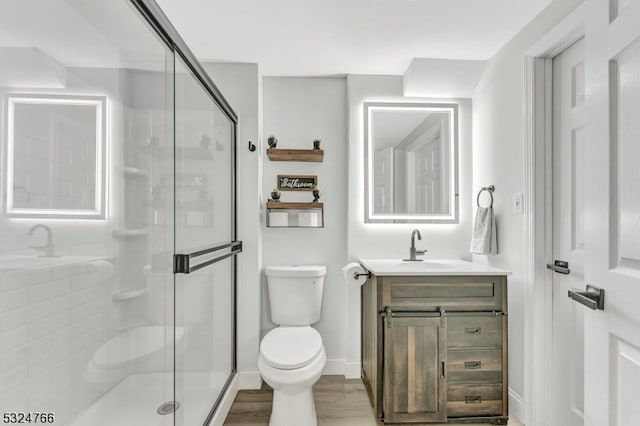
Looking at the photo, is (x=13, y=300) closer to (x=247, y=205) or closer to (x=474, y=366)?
(x=247, y=205)

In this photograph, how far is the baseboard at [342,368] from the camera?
2.53 m

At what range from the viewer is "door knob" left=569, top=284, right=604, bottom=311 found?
3.09ft

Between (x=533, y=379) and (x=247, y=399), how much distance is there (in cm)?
173

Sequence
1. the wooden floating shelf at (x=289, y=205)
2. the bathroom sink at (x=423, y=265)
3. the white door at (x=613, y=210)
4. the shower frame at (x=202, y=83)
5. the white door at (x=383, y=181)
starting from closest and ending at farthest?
1. the white door at (x=613, y=210)
2. the shower frame at (x=202, y=83)
3. the bathroom sink at (x=423, y=265)
4. the wooden floating shelf at (x=289, y=205)
5. the white door at (x=383, y=181)

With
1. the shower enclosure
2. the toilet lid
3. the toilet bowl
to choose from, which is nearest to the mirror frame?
the toilet lid

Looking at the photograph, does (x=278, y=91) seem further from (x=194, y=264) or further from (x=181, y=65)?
(x=194, y=264)

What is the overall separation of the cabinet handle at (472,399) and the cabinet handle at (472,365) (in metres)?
0.16

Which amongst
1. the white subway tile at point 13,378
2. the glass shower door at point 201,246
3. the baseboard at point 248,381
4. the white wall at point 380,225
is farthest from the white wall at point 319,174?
the white subway tile at point 13,378

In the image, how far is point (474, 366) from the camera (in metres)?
1.91

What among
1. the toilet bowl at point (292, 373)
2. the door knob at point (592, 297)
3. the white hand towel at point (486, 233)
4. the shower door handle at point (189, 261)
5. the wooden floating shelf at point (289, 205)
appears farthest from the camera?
the wooden floating shelf at point (289, 205)

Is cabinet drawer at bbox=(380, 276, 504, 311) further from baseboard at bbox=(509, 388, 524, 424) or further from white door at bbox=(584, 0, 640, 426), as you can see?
white door at bbox=(584, 0, 640, 426)

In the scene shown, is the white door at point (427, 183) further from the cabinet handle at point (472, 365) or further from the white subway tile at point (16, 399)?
the white subway tile at point (16, 399)

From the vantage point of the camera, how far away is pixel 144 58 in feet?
3.49

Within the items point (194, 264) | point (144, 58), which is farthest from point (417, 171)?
point (144, 58)
